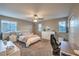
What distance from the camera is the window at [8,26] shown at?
5.54 ft

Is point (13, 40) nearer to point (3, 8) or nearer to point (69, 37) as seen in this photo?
point (3, 8)

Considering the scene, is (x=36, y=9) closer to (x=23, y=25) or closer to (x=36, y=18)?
(x=36, y=18)

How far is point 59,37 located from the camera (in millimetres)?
1741

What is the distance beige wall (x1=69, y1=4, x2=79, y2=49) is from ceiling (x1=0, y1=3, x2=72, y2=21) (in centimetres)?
11

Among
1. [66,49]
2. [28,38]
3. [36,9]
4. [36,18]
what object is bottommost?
[66,49]

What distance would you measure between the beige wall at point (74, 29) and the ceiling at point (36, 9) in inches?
4.5

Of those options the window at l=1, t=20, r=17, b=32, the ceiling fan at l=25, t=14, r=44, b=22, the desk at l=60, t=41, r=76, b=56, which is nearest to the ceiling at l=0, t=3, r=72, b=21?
the ceiling fan at l=25, t=14, r=44, b=22

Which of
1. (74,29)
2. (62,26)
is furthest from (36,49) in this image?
(74,29)

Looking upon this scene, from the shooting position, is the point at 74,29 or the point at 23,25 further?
the point at 23,25

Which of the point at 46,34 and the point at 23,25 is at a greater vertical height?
the point at 23,25

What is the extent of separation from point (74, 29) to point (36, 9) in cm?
80

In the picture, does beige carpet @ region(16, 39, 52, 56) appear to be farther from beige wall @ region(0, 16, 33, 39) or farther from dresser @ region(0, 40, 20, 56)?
beige wall @ region(0, 16, 33, 39)

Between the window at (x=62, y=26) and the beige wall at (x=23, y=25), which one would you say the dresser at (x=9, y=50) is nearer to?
the beige wall at (x=23, y=25)

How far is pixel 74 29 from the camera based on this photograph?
1729 millimetres
